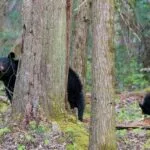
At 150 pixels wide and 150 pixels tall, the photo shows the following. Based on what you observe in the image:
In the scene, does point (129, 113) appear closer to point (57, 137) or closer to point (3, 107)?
point (3, 107)

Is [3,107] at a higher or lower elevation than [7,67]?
lower

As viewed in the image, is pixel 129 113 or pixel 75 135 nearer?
pixel 75 135

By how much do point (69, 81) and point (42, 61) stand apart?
264 cm

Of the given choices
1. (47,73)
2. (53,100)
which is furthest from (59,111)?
(47,73)

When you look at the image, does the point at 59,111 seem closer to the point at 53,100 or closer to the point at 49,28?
the point at 53,100

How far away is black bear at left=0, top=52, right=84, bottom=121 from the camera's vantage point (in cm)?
1030

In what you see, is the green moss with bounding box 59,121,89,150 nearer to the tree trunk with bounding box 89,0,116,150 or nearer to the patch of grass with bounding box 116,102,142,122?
the tree trunk with bounding box 89,0,116,150

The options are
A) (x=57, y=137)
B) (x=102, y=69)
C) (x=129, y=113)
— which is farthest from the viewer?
(x=129, y=113)

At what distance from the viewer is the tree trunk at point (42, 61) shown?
25.4ft

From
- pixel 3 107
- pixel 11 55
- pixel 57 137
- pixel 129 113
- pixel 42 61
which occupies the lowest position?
pixel 57 137

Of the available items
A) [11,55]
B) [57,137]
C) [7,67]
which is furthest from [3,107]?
[57,137]

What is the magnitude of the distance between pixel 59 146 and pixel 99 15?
92.0 inches

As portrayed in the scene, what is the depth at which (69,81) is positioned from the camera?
10359 mm

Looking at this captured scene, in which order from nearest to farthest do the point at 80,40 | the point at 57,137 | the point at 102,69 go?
the point at 102,69 → the point at 57,137 → the point at 80,40
